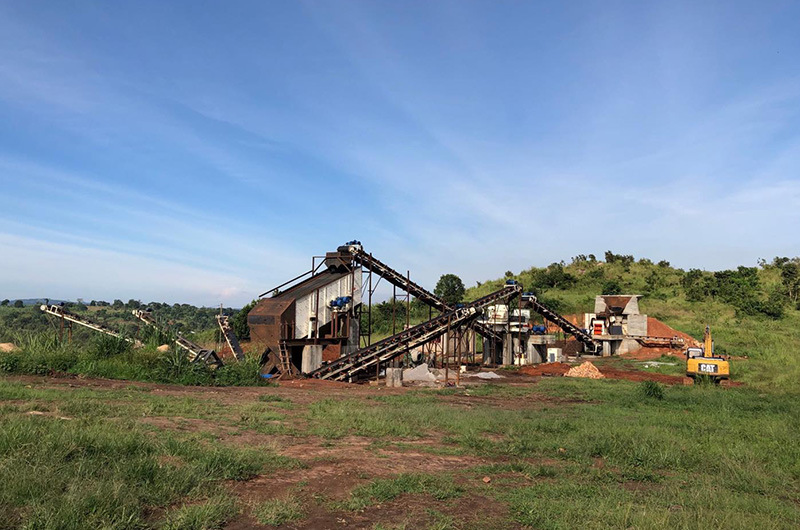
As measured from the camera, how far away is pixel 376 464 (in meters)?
11.0

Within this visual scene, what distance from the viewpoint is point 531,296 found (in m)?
45.8

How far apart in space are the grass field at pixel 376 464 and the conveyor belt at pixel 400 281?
748 inches

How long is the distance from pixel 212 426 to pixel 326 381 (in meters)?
16.4

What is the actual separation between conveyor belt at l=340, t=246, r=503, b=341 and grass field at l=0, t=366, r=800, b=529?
19.0 m

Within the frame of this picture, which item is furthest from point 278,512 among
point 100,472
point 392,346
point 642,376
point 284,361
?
point 642,376

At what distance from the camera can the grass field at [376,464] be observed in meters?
7.66

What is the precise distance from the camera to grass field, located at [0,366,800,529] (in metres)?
7.66

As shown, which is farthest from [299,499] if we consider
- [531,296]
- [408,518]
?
[531,296]

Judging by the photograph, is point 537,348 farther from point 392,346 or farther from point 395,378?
point 395,378

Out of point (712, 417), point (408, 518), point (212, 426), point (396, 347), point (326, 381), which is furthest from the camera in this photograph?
point (396, 347)

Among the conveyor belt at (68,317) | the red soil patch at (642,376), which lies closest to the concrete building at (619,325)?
the red soil patch at (642,376)

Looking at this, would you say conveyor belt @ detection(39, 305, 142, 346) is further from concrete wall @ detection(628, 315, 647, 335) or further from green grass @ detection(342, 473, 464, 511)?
concrete wall @ detection(628, 315, 647, 335)

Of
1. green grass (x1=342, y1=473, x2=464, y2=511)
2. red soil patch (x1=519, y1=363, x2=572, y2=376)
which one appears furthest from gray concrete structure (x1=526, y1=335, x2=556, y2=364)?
green grass (x1=342, y1=473, x2=464, y2=511)

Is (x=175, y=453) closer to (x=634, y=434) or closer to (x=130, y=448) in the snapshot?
(x=130, y=448)
